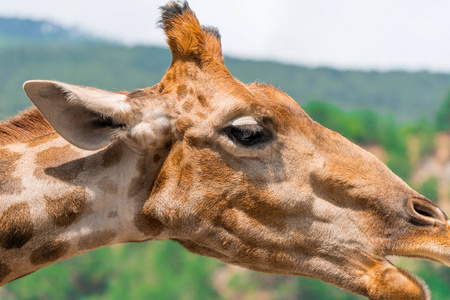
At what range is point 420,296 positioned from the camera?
4.59 meters

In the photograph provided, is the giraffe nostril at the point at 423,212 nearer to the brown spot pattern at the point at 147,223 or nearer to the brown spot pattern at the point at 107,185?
the brown spot pattern at the point at 147,223

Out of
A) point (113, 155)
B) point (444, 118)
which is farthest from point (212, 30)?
point (444, 118)

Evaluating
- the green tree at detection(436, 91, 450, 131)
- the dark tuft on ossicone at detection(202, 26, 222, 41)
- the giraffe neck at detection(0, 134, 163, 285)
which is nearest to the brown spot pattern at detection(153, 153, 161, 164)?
the giraffe neck at detection(0, 134, 163, 285)

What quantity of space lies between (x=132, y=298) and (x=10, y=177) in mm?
95616

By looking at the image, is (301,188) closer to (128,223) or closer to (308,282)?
(128,223)

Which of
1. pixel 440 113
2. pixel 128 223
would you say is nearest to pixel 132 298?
pixel 440 113

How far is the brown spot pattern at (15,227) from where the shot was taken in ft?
15.1

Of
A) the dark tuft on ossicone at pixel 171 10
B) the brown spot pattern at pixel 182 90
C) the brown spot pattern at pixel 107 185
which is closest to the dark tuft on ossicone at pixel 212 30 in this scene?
the dark tuft on ossicone at pixel 171 10

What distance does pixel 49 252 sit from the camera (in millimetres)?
4707

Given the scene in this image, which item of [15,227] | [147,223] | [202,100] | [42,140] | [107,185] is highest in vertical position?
[202,100]

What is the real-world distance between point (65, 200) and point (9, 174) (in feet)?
1.76

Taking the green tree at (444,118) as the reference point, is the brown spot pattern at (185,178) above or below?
above

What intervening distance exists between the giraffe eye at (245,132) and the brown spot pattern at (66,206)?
1.27 m

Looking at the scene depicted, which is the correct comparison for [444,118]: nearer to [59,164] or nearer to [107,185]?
[107,185]
